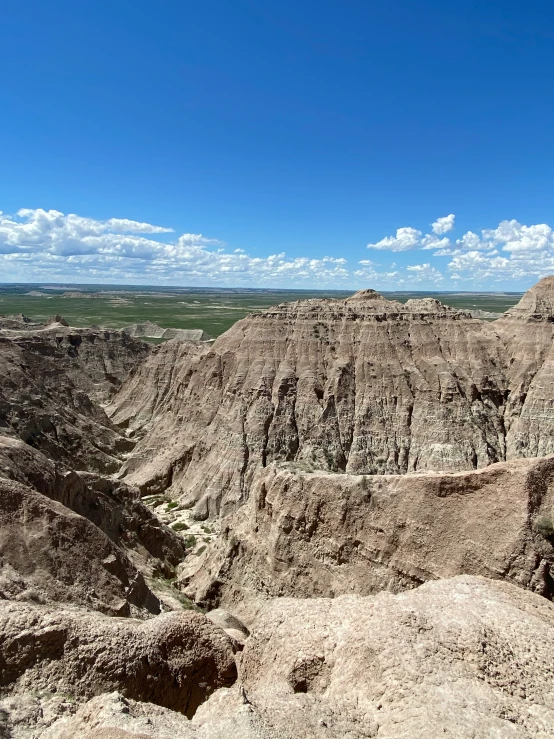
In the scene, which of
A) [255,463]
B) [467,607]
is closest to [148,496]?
[255,463]

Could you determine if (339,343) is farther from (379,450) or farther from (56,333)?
(56,333)

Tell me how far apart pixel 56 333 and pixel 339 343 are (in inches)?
2321

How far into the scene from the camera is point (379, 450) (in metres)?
45.3

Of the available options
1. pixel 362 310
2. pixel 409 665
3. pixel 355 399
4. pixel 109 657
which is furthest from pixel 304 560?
pixel 362 310

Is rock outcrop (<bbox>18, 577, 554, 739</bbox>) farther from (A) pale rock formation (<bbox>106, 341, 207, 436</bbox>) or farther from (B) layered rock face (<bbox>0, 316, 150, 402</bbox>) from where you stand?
(B) layered rock face (<bbox>0, 316, 150, 402</bbox>)

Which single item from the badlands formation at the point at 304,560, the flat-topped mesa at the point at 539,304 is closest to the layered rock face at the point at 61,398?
the badlands formation at the point at 304,560

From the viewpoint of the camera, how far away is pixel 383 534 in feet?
64.8

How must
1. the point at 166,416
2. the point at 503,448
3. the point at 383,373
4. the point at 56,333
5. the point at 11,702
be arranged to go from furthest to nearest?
the point at 56,333 < the point at 166,416 < the point at 383,373 < the point at 503,448 < the point at 11,702

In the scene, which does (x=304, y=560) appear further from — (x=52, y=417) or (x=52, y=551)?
(x=52, y=417)

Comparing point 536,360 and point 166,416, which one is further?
point 166,416

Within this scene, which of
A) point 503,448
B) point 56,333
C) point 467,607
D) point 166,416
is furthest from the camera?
point 56,333

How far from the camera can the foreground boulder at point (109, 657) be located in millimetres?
11234

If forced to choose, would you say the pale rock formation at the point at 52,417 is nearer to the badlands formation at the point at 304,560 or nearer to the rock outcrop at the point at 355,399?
the badlands formation at the point at 304,560

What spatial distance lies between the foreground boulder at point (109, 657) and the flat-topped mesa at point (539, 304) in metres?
50.7
